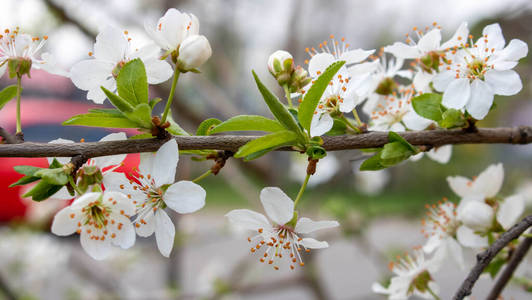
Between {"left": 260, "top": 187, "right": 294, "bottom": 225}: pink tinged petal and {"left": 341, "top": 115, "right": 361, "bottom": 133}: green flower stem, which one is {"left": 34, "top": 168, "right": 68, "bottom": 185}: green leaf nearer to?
{"left": 260, "top": 187, "right": 294, "bottom": 225}: pink tinged petal

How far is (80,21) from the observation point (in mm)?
1862

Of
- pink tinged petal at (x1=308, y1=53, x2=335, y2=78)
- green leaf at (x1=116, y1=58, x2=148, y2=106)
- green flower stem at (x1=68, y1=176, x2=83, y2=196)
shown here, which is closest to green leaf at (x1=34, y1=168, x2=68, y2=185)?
green flower stem at (x1=68, y1=176, x2=83, y2=196)

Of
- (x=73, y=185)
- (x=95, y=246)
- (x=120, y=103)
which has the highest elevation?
(x=120, y=103)

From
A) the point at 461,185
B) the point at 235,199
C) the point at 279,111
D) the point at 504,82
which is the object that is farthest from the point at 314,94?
the point at 235,199

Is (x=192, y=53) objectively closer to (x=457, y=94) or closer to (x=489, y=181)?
(x=457, y=94)

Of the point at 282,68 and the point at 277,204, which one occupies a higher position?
the point at 282,68

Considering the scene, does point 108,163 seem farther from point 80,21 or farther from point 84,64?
point 80,21

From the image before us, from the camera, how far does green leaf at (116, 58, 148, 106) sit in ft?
1.67

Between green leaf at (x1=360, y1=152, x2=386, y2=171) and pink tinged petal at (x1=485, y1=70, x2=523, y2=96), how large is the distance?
169 mm

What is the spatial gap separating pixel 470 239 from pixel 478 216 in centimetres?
6

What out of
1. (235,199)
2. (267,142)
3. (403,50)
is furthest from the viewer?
(235,199)

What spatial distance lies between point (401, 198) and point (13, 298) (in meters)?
6.49

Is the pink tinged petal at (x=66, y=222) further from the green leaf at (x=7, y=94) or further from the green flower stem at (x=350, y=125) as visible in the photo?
the green flower stem at (x=350, y=125)

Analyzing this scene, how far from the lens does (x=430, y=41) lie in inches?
26.1
